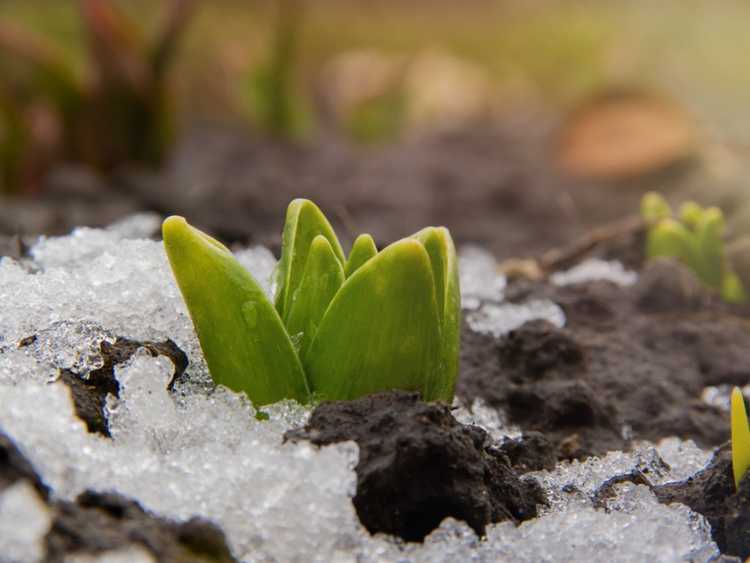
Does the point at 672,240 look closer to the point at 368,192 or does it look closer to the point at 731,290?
the point at 731,290

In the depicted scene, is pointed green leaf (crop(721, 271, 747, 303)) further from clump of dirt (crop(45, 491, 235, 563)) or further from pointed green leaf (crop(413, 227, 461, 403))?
clump of dirt (crop(45, 491, 235, 563))

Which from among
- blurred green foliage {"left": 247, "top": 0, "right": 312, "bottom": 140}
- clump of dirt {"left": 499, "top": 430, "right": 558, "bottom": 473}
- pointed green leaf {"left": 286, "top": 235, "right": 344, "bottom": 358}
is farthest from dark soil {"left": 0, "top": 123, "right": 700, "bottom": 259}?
clump of dirt {"left": 499, "top": 430, "right": 558, "bottom": 473}

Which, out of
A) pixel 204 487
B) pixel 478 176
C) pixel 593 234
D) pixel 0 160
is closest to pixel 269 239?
pixel 593 234

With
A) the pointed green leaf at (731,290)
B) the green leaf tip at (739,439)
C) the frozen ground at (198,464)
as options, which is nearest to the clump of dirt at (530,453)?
the frozen ground at (198,464)

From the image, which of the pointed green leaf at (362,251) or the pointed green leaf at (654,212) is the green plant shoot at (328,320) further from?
the pointed green leaf at (654,212)

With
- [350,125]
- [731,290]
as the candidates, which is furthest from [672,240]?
[350,125]

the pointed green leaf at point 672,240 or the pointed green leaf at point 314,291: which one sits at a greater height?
the pointed green leaf at point 672,240
